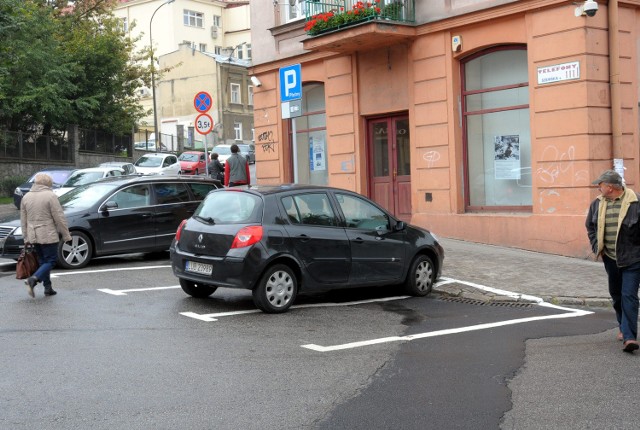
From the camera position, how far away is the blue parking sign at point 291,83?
46.3 feet

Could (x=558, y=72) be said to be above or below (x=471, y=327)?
above

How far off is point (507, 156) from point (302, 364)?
9419mm

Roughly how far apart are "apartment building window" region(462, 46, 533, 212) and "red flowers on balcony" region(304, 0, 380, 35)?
217 centimetres

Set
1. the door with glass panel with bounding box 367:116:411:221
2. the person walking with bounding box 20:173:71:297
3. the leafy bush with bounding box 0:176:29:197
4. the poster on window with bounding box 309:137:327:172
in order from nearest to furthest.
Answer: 1. the person walking with bounding box 20:173:71:297
2. the door with glass panel with bounding box 367:116:411:221
3. the poster on window with bounding box 309:137:327:172
4. the leafy bush with bounding box 0:176:29:197

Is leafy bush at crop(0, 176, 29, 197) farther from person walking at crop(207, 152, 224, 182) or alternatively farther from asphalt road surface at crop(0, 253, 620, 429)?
asphalt road surface at crop(0, 253, 620, 429)

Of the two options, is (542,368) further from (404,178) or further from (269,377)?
(404,178)

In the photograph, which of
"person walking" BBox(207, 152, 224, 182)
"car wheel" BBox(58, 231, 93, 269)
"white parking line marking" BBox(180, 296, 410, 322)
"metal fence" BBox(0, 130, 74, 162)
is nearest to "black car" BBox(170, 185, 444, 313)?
"white parking line marking" BBox(180, 296, 410, 322)

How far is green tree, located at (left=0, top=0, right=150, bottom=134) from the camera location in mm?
34062

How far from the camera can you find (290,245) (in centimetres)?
948

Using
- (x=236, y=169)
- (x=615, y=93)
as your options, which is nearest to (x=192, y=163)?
(x=236, y=169)

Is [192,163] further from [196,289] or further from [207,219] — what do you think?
[207,219]

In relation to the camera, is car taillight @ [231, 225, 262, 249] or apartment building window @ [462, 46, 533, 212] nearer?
car taillight @ [231, 225, 262, 249]

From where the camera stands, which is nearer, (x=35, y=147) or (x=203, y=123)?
(x=203, y=123)

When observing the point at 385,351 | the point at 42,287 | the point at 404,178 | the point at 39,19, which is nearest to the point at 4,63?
the point at 39,19
